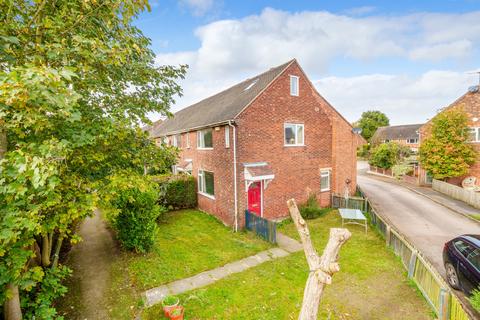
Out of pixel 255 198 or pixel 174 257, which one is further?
pixel 255 198

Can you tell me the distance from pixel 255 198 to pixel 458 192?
18047 millimetres

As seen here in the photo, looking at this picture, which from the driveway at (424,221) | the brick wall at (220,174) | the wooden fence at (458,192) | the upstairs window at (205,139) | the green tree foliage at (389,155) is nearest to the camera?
the driveway at (424,221)

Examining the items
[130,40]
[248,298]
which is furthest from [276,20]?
[248,298]

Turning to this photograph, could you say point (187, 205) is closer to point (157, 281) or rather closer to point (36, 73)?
point (157, 281)

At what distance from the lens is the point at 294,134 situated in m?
13.7

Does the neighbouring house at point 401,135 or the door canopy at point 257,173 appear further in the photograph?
the neighbouring house at point 401,135

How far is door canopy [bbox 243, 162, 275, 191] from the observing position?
11.4 metres

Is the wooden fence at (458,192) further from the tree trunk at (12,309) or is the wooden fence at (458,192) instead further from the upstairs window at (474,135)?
the tree trunk at (12,309)

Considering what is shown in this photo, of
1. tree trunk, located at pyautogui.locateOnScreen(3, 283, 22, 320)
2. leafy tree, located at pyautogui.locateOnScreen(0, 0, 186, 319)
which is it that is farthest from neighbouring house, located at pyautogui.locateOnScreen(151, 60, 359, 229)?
tree trunk, located at pyautogui.locateOnScreen(3, 283, 22, 320)

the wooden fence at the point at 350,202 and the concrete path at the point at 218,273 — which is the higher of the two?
the wooden fence at the point at 350,202

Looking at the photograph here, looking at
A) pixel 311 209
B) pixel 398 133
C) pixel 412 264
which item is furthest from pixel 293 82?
pixel 398 133

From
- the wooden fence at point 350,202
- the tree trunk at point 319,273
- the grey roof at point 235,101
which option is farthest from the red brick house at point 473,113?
the tree trunk at point 319,273

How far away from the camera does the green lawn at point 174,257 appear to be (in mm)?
6707

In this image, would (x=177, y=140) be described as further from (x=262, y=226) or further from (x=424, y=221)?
(x=424, y=221)
